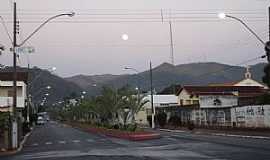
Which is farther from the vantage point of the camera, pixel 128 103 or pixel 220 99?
pixel 220 99

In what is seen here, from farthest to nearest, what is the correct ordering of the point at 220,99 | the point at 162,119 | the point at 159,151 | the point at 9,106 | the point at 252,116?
1. the point at 162,119
2. the point at 220,99
3. the point at 9,106
4. the point at 252,116
5. the point at 159,151

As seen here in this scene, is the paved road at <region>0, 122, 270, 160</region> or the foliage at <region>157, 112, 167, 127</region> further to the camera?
the foliage at <region>157, 112, 167, 127</region>

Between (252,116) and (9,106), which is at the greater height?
(9,106)

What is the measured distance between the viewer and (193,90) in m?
105

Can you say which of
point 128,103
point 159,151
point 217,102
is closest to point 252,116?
point 128,103

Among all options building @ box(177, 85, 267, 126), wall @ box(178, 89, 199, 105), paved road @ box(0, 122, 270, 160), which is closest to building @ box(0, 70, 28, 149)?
paved road @ box(0, 122, 270, 160)

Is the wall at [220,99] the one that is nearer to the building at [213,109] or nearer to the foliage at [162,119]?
the building at [213,109]

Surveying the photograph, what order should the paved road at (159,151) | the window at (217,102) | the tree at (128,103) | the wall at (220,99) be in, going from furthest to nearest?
the window at (217,102)
the wall at (220,99)
the tree at (128,103)
the paved road at (159,151)

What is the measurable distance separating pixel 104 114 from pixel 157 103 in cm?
5706

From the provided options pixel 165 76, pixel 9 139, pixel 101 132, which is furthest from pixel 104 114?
pixel 165 76

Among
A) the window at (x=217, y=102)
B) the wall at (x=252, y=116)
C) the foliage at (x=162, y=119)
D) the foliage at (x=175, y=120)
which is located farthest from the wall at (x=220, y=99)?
the wall at (x=252, y=116)

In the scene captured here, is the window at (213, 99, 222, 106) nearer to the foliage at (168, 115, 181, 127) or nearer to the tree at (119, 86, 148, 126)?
the foliage at (168, 115, 181, 127)

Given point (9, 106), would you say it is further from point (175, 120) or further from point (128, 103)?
point (175, 120)

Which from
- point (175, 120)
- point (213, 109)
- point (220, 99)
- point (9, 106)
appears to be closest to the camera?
point (9, 106)
